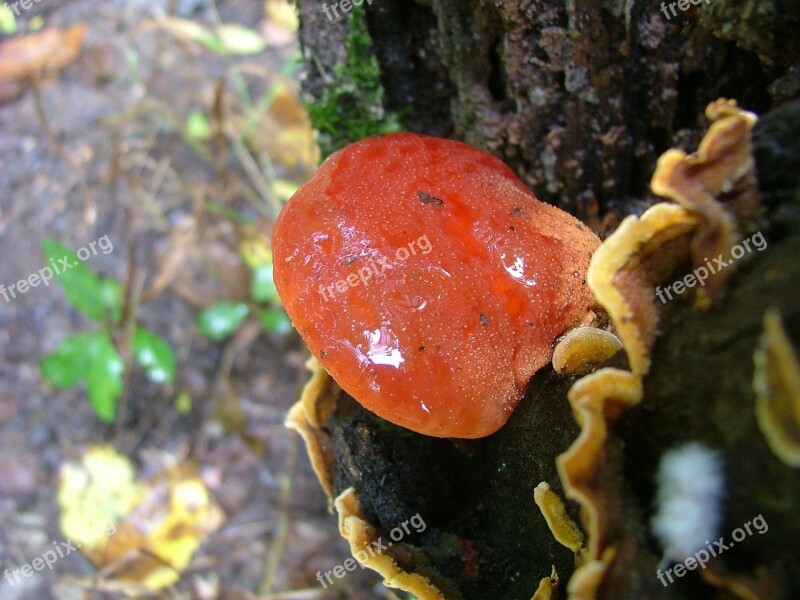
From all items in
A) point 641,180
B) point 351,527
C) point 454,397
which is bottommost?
point 351,527

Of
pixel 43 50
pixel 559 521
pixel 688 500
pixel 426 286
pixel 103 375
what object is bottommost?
pixel 103 375

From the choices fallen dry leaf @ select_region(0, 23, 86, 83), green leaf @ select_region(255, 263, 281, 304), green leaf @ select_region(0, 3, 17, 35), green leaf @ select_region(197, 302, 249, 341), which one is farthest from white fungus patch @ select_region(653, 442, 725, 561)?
green leaf @ select_region(0, 3, 17, 35)

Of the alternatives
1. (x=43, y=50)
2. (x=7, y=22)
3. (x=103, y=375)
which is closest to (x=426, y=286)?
(x=103, y=375)

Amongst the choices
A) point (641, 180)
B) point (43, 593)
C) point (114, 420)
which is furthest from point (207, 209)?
point (641, 180)

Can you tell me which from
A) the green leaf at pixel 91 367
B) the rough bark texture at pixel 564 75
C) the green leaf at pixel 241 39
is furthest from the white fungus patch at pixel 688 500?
the green leaf at pixel 241 39

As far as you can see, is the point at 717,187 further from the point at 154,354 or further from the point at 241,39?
the point at 241,39

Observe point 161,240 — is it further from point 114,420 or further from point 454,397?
point 454,397
